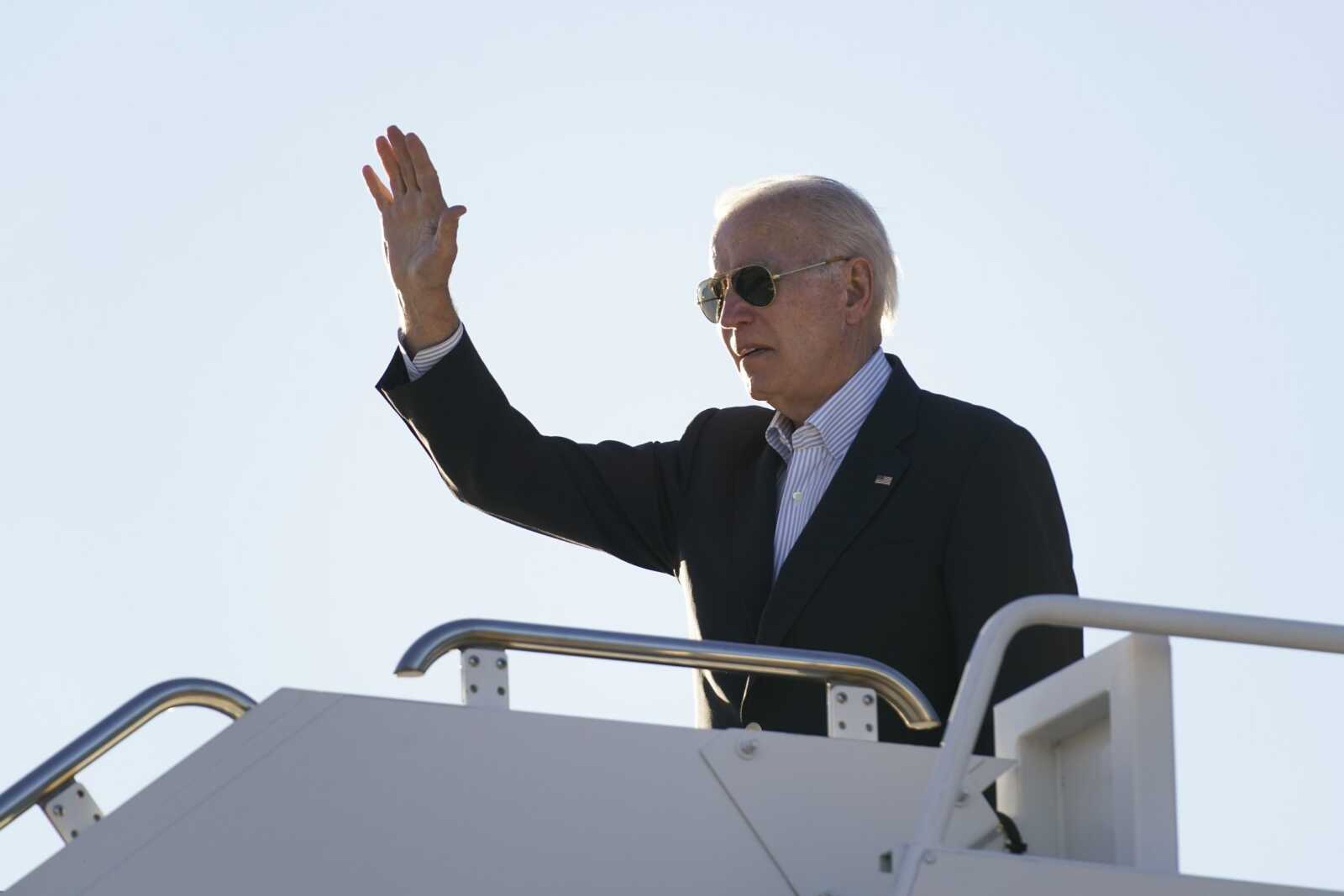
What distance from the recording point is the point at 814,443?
6188 millimetres

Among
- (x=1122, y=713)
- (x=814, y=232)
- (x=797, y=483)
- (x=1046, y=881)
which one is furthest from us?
(x=814, y=232)

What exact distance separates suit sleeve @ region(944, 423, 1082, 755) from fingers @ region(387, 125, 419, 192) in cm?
177

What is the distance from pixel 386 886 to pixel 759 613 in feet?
6.00

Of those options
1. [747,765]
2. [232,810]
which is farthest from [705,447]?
[232,810]

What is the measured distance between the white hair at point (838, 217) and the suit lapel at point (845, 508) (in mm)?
551

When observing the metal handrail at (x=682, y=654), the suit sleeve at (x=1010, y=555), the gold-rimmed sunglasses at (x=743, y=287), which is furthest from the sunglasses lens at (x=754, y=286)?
the metal handrail at (x=682, y=654)

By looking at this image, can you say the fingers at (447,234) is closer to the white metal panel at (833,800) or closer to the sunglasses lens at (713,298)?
the sunglasses lens at (713,298)

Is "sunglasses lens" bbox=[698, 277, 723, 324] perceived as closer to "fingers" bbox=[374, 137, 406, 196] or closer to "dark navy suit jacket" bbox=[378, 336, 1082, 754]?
"dark navy suit jacket" bbox=[378, 336, 1082, 754]

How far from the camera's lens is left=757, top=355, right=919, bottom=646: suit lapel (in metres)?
5.68

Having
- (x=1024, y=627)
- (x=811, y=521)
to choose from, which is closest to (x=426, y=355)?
(x=811, y=521)

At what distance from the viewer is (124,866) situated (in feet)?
13.4

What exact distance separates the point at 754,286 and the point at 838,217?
40 centimetres

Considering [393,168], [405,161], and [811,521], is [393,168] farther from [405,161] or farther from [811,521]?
[811,521]

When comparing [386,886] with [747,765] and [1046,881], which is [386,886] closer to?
[747,765]
